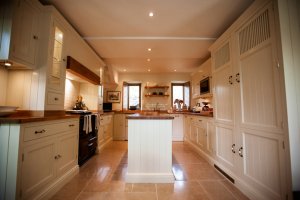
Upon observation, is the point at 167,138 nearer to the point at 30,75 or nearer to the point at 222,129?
the point at 222,129

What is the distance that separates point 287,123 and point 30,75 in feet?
9.72

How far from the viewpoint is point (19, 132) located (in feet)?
4.46

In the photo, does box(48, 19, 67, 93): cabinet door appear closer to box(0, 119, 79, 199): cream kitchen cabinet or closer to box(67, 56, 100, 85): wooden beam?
box(67, 56, 100, 85): wooden beam

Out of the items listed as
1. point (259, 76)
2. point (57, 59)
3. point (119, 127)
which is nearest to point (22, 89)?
point (57, 59)

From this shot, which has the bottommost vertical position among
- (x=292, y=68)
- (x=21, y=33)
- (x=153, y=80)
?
(x=292, y=68)

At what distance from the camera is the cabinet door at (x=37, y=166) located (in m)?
1.43

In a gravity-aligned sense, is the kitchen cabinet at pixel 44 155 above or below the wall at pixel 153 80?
below

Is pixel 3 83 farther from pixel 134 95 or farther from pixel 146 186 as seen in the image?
pixel 134 95

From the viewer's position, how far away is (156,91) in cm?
593

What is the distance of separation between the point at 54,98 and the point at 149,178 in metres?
1.83

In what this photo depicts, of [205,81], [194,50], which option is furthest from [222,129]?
[194,50]

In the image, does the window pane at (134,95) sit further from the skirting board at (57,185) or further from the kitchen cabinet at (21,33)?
the kitchen cabinet at (21,33)

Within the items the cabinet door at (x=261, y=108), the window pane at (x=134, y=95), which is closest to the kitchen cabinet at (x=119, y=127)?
the window pane at (x=134, y=95)

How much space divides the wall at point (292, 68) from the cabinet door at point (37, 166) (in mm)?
2504
